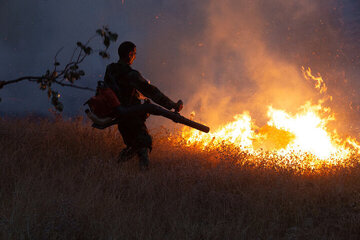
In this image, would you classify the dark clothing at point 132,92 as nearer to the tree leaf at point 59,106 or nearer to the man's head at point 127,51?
the man's head at point 127,51

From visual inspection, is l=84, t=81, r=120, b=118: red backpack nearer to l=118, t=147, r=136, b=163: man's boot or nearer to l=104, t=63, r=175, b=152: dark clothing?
l=104, t=63, r=175, b=152: dark clothing

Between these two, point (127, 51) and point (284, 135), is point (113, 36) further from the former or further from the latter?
point (284, 135)

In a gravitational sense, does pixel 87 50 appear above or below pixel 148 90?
below

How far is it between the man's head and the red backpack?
80cm

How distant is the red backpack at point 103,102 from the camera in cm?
474

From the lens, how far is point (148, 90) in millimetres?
5258

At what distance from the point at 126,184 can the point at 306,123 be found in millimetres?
5436

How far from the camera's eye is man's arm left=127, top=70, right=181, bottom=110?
5188 millimetres

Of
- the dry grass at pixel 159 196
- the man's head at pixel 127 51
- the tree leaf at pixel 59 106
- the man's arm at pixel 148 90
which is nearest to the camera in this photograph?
the dry grass at pixel 159 196

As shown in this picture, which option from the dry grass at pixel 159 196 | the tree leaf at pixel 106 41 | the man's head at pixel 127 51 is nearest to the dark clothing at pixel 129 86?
the man's head at pixel 127 51

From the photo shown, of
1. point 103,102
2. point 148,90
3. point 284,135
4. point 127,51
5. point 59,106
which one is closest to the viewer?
point 59,106

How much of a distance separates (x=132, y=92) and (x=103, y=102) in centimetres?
67

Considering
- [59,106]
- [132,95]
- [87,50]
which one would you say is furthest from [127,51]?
[59,106]

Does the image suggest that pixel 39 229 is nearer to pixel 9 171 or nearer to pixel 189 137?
pixel 9 171
